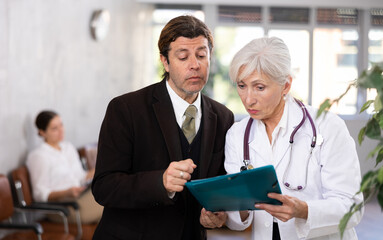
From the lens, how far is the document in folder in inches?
65.4

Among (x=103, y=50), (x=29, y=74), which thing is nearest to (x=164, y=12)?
(x=103, y=50)

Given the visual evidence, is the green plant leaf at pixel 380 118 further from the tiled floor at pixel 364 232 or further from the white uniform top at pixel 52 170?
the tiled floor at pixel 364 232

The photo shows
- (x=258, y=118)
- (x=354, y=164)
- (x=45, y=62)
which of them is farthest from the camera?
(x=45, y=62)

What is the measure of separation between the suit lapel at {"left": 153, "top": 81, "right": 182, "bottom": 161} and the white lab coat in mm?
220

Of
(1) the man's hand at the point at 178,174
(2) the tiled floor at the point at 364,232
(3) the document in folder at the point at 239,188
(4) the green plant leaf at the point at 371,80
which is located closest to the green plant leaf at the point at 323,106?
(4) the green plant leaf at the point at 371,80

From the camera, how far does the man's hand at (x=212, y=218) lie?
2.05 metres

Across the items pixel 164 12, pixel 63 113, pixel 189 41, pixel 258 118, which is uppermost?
pixel 164 12

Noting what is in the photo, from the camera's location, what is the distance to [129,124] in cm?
219

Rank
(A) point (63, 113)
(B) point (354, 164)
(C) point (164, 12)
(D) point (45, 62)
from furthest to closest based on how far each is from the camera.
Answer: (C) point (164, 12) → (A) point (63, 113) → (D) point (45, 62) → (B) point (354, 164)

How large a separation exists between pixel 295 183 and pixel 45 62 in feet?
12.5

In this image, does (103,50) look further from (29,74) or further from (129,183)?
(129,183)

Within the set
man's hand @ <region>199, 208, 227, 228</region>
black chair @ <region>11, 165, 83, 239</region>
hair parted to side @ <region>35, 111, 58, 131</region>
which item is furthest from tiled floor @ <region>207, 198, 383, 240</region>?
man's hand @ <region>199, 208, 227, 228</region>

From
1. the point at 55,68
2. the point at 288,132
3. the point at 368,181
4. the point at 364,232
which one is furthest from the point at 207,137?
the point at 364,232

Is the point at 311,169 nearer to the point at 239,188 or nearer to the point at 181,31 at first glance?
the point at 239,188
